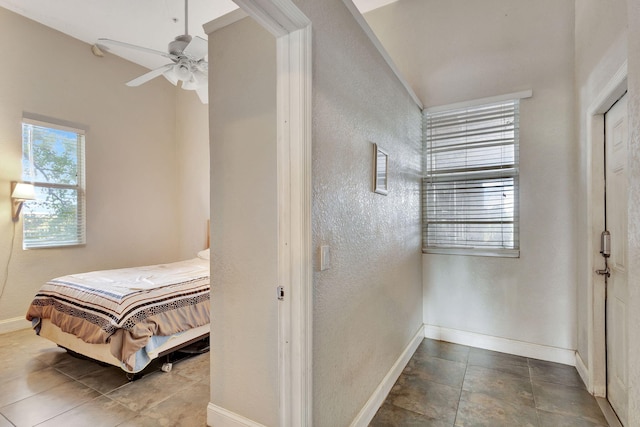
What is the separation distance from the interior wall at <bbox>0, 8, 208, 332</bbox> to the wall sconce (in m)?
0.05

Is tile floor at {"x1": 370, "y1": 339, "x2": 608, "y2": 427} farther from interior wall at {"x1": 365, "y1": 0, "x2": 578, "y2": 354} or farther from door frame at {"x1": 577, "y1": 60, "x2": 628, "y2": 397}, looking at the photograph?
interior wall at {"x1": 365, "y1": 0, "x2": 578, "y2": 354}

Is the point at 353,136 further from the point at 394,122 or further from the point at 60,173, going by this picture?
the point at 60,173

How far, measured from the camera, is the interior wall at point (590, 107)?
1.79m

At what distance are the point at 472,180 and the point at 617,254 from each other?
4.14 ft

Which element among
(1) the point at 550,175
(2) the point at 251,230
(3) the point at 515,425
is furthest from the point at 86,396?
(1) the point at 550,175

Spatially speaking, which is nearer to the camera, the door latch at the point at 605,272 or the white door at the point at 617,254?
the white door at the point at 617,254

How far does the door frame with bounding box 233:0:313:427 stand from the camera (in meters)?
1.32

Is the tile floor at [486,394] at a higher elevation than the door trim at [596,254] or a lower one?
lower

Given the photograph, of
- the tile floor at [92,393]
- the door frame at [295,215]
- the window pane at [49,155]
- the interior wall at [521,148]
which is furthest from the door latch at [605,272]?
the window pane at [49,155]

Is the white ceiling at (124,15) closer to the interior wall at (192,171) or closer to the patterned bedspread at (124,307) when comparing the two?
the interior wall at (192,171)

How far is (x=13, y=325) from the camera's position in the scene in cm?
346

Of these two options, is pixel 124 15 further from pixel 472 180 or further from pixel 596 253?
pixel 596 253

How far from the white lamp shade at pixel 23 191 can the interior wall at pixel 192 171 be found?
1.97 meters

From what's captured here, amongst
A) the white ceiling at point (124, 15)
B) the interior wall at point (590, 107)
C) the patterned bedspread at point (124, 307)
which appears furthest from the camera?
the white ceiling at point (124, 15)
